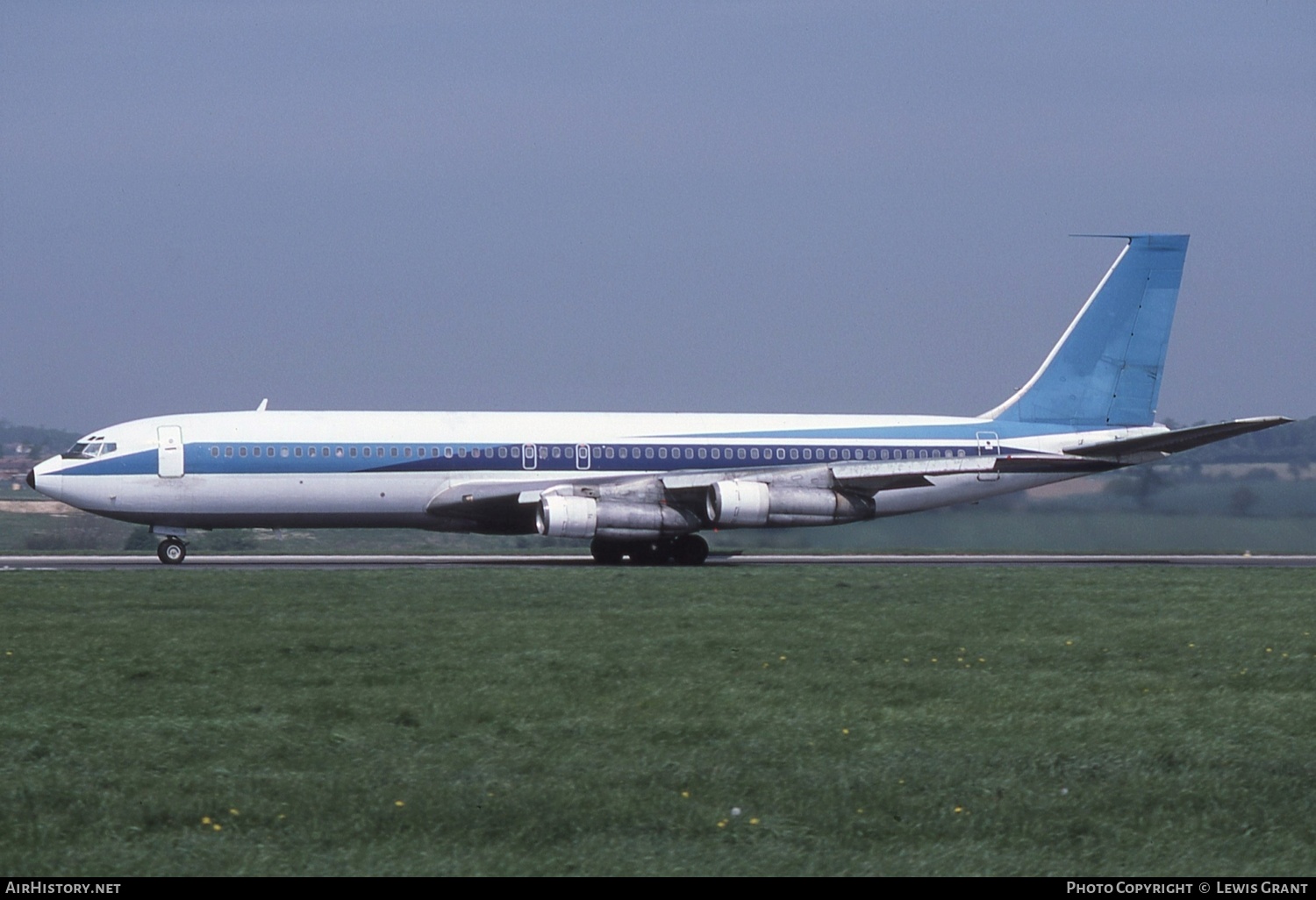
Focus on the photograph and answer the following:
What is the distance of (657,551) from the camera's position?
39.9 metres

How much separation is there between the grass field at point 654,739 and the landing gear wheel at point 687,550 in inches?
598

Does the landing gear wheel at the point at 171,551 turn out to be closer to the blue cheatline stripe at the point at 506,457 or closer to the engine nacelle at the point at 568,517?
the blue cheatline stripe at the point at 506,457

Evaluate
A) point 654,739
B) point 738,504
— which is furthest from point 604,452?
point 654,739

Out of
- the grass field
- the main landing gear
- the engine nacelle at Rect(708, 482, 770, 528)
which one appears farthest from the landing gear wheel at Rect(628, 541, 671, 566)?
the grass field

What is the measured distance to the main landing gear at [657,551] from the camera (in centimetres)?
3984

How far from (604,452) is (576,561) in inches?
130

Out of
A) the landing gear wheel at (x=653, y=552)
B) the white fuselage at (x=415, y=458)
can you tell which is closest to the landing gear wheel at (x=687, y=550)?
the landing gear wheel at (x=653, y=552)

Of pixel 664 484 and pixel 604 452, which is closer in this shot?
pixel 664 484

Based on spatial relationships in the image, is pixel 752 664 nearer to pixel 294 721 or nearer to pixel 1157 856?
pixel 294 721

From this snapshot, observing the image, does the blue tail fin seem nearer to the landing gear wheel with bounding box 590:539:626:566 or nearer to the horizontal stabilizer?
the horizontal stabilizer

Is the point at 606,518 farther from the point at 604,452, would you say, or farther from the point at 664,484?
the point at 604,452

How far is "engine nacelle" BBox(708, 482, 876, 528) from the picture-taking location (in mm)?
37750

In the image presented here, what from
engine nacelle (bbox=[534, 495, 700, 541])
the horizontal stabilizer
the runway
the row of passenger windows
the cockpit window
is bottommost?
the runway

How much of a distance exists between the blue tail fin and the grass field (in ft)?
63.5
